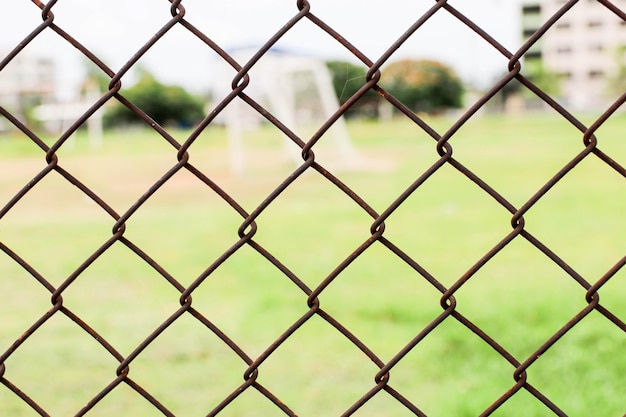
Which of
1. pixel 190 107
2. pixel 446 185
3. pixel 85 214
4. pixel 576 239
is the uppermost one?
pixel 190 107

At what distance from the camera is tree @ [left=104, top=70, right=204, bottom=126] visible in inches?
1225

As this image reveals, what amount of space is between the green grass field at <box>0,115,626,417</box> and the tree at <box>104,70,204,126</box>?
79.6ft

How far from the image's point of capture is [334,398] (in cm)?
222

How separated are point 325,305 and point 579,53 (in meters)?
46.5

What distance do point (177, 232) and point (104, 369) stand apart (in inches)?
129

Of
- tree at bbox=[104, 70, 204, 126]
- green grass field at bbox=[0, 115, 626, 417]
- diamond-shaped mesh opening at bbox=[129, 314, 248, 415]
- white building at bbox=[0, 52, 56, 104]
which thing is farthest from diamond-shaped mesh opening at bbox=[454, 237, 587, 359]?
tree at bbox=[104, 70, 204, 126]

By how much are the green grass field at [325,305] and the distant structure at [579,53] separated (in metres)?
35.1

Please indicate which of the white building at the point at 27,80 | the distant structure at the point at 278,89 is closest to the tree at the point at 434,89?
the distant structure at the point at 278,89

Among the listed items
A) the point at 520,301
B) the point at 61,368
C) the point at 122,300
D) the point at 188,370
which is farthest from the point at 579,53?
the point at 61,368

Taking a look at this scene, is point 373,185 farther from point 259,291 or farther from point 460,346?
point 460,346

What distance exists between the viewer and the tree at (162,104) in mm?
31109

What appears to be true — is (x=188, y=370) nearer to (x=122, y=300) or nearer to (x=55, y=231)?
(x=122, y=300)

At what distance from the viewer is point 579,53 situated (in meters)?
45.1

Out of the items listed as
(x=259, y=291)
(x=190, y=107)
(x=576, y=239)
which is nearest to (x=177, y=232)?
(x=259, y=291)
